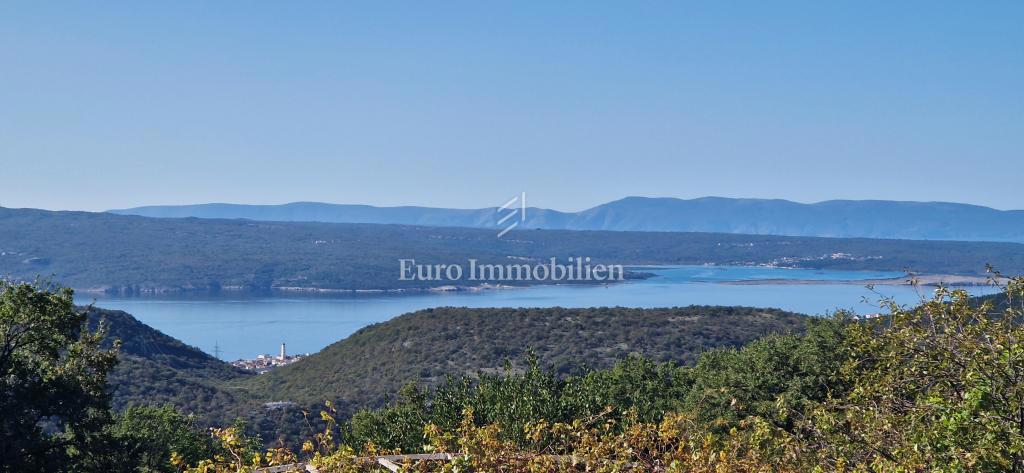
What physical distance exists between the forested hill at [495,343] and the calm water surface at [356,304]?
27447 mm

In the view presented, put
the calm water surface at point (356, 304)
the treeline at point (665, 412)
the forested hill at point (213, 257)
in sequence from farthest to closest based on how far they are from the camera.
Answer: the forested hill at point (213, 257) < the calm water surface at point (356, 304) < the treeline at point (665, 412)

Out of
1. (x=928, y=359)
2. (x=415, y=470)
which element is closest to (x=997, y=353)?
(x=928, y=359)

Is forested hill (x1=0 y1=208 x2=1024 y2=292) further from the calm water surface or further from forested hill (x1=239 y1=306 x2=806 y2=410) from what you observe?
forested hill (x1=239 y1=306 x2=806 y2=410)

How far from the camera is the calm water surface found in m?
92.1

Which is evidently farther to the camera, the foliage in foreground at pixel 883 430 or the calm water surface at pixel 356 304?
the calm water surface at pixel 356 304

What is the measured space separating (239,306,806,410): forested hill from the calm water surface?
27.4m

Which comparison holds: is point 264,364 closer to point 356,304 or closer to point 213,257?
point 356,304

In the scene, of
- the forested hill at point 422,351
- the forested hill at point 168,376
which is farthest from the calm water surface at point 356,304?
the forested hill at point 422,351

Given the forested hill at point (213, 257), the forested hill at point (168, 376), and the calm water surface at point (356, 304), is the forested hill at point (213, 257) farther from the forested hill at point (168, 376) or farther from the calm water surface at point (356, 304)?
the forested hill at point (168, 376)

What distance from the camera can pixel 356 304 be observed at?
129000 millimetres

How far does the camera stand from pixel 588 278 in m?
172

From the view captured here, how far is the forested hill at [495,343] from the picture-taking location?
150ft

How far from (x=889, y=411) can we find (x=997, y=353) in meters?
1.25

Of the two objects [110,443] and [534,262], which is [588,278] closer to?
[534,262]
